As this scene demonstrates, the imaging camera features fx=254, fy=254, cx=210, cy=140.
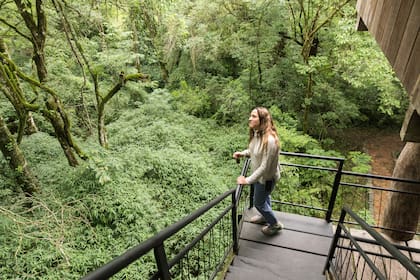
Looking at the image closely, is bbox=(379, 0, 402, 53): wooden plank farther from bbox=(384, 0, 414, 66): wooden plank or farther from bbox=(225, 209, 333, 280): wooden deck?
bbox=(225, 209, 333, 280): wooden deck

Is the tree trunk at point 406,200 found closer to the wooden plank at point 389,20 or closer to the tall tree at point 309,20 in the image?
the wooden plank at point 389,20

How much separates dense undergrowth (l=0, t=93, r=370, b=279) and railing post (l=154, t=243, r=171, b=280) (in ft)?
6.37

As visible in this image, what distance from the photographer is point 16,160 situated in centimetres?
414

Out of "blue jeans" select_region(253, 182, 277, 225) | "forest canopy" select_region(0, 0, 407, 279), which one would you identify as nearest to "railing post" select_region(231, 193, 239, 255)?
"blue jeans" select_region(253, 182, 277, 225)

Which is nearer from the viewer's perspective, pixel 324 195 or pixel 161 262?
pixel 161 262

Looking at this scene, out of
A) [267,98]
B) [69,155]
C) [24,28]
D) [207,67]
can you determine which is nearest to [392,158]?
[267,98]

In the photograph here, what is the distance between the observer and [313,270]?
2.96 meters

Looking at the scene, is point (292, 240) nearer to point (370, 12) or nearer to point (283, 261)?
point (283, 261)

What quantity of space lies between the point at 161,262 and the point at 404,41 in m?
2.23

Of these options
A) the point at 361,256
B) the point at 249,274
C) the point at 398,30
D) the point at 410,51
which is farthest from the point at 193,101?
the point at 410,51

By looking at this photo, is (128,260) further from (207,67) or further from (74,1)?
(207,67)

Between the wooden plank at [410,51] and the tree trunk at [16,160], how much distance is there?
5.04 meters

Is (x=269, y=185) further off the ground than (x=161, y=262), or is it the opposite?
(x=161, y=262)

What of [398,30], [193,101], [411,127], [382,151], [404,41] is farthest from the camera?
[382,151]
